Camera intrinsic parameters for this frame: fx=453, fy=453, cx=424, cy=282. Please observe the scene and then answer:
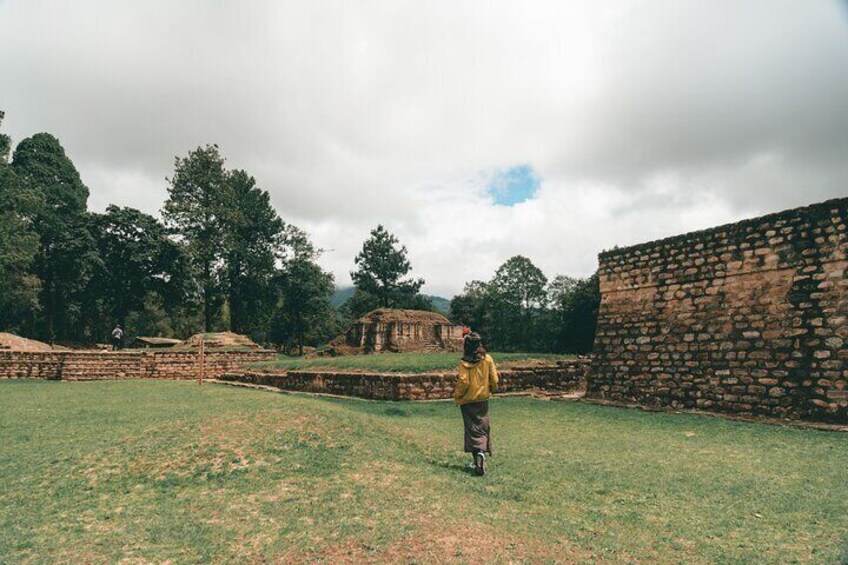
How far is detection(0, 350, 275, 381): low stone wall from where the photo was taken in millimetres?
17438

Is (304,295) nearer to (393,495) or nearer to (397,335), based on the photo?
(397,335)

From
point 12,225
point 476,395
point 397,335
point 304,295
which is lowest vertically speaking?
point 476,395

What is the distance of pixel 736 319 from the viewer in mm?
9609

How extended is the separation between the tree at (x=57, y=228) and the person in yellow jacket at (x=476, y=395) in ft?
114

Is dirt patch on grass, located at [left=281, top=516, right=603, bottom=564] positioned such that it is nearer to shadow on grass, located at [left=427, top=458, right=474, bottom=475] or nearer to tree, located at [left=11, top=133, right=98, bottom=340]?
shadow on grass, located at [left=427, top=458, right=474, bottom=475]

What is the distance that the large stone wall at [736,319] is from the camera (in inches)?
325

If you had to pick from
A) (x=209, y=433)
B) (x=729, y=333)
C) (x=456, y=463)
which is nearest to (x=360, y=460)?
(x=456, y=463)

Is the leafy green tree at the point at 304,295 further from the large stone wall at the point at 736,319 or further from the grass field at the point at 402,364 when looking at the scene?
the large stone wall at the point at 736,319

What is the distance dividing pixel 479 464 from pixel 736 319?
763 centimetres

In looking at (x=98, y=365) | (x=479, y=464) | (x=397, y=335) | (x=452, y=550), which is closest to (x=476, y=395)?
(x=479, y=464)

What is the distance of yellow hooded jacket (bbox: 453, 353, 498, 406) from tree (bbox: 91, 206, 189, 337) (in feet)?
112

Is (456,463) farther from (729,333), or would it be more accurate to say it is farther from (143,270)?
(143,270)

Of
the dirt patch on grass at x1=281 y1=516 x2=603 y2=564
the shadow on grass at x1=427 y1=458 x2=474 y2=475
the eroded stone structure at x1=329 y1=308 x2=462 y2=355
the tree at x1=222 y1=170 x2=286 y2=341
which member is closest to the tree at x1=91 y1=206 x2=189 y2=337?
the tree at x1=222 y1=170 x2=286 y2=341

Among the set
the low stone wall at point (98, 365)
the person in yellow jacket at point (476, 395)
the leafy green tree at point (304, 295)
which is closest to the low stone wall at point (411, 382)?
the low stone wall at point (98, 365)
